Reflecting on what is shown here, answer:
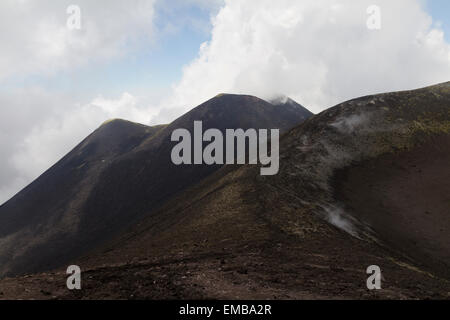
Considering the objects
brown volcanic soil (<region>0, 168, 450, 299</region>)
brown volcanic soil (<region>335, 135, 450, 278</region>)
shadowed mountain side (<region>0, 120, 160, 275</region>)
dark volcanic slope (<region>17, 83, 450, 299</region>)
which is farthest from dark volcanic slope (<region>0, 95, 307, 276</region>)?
brown volcanic soil (<region>335, 135, 450, 278</region>)

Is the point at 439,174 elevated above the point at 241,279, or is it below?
above

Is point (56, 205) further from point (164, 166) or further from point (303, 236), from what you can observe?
point (303, 236)

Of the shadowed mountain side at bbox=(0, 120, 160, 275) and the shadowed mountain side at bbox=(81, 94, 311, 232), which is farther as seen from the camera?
the shadowed mountain side at bbox=(81, 94, 311, 232)

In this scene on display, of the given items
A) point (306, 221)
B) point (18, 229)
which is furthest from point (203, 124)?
point (306, 221)

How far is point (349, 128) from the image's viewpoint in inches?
1708

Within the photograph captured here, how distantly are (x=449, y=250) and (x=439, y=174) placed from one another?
13.3m

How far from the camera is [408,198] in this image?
31547mm

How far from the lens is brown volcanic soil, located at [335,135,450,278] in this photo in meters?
24.8

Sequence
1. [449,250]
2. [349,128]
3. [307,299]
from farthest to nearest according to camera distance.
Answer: [349,128]
[449,250]
[307,299]

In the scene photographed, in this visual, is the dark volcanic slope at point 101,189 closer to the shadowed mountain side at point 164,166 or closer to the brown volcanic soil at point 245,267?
the shadowed mountain side at point 164,166

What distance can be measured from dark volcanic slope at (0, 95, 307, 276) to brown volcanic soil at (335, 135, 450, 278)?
45746 mm

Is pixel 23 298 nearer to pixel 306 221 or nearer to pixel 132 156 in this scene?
pixel 306 221

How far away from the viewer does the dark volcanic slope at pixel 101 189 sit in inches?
2657

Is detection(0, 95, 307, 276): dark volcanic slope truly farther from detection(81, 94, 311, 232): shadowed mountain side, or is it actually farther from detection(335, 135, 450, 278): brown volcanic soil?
detection(335, 135, 450, 278): brown volcanic soil
